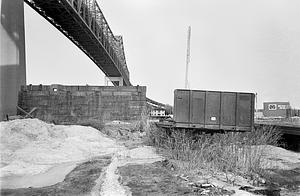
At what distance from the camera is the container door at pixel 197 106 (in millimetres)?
15109

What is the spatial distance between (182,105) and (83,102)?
43.9ft

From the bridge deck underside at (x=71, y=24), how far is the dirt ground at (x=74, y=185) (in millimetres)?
24543

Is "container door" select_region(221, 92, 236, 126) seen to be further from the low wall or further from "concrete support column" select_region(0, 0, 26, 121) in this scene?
"concrete support column" select_region(0, 0, 26, 121)

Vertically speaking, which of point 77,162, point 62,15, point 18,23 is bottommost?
point 77,162

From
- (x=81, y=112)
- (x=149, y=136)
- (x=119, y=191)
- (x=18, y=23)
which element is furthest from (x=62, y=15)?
(x=119, y=191)

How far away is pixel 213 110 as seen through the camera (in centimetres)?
1517

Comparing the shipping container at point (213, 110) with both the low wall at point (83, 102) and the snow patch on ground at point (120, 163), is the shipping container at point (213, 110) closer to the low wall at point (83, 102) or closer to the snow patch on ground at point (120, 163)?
the snow patch on ground at point (120, 163)

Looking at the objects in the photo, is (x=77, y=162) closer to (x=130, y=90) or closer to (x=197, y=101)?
(x=197, y=101)

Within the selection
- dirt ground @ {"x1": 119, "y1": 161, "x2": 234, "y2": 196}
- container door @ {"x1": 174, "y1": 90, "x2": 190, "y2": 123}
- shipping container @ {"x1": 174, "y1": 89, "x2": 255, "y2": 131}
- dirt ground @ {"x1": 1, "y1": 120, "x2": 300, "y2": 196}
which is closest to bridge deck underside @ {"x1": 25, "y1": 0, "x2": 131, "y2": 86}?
container door @ {"x1": 174, "y1": 90, "x2": 190, "y2": 123}

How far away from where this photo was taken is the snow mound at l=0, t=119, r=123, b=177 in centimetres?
1146

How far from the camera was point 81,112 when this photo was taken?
27.0 metres

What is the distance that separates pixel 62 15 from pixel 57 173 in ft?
93.2

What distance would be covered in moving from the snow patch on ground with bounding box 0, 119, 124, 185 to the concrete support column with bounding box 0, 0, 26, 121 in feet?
29.0

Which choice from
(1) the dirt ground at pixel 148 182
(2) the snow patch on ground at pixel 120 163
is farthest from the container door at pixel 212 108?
(1) the dirt ground at pixel 148 182
